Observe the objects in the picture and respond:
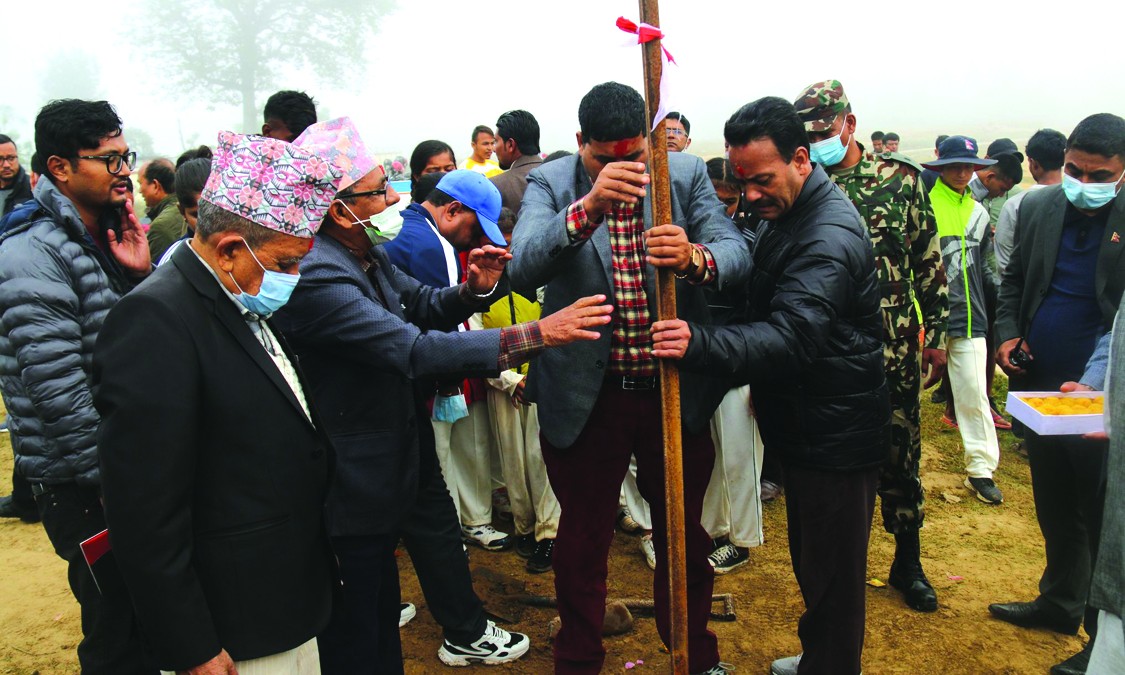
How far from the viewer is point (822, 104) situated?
12.7 ft

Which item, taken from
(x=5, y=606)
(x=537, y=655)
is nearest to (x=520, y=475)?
(x=537, y=655)

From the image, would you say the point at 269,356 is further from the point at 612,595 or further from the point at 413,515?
the point at 612,595

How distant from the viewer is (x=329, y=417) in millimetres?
2834

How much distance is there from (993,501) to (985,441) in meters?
0.43

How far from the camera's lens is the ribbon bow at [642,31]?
2.61 m

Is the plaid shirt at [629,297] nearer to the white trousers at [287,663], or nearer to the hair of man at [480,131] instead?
the white trousers at [287,663]

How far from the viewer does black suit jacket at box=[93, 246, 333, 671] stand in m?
1.83

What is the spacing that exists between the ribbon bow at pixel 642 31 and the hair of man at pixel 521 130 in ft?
13.5

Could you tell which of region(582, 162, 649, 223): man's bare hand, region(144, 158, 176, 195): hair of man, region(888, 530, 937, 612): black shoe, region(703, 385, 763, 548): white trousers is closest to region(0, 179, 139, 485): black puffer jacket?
region(582, 162, 649, 223): man's bare hand

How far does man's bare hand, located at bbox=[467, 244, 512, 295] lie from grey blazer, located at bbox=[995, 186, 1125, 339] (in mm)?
2875

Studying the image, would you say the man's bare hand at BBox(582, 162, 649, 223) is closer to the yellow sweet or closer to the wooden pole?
the wooden pole

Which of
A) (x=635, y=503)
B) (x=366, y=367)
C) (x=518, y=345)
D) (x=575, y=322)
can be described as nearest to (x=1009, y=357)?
(x=635, y=503)

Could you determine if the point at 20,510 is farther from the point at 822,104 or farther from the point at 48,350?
the point at 822,104

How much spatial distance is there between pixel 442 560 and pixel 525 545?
148 centimetres
